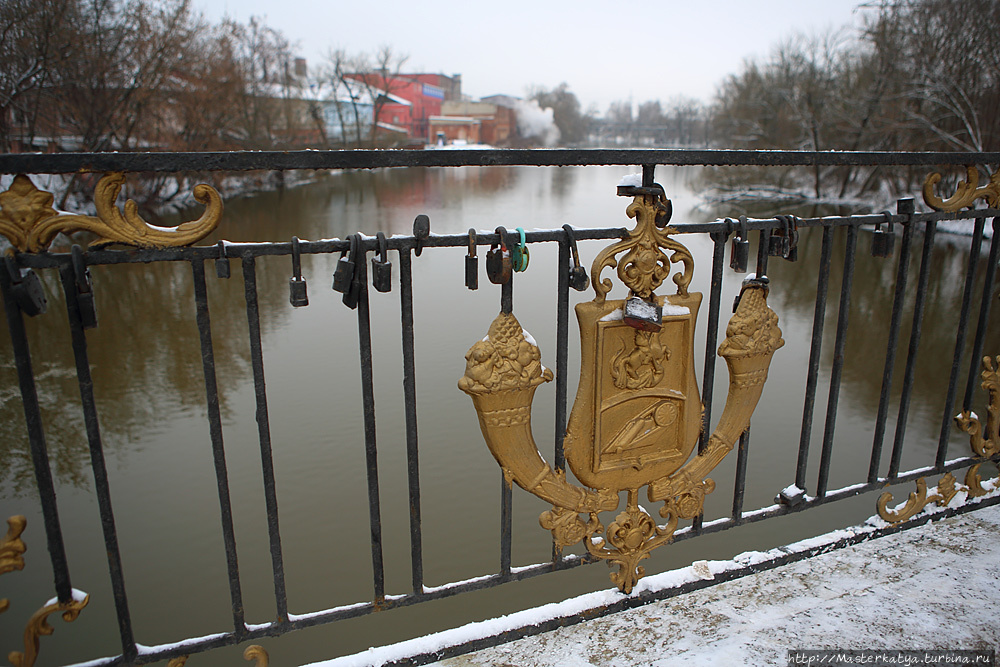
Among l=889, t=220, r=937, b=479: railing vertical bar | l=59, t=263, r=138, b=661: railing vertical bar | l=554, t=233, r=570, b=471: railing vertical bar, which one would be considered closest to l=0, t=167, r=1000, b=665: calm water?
l=889, t=220, r=937, b=479: railing vertical bar

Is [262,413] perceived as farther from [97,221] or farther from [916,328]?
[916,328]

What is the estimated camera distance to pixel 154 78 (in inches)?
666

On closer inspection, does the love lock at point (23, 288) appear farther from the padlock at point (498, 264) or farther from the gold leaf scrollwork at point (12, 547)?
the padlock at point (498, 264)

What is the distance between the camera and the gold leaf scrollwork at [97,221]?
107 cm

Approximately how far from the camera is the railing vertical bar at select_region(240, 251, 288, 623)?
1.26 m

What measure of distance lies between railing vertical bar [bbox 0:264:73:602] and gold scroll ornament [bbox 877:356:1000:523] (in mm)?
2134

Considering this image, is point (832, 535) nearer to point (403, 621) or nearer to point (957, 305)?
point (403, 621)

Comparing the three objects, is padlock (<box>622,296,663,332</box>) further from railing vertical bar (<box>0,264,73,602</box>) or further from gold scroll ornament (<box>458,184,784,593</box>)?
railing vertical bar (<box>0,264,73,602</box>)

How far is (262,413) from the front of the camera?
4.58 feet

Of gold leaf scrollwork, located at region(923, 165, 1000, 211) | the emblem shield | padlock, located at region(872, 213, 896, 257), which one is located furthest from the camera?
gold leaf scrollwork, located at region(923, 165, 1000, 211)

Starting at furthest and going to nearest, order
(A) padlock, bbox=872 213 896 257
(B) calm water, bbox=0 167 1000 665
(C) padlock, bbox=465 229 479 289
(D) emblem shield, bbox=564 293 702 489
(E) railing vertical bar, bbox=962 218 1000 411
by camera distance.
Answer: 1. (B) calm water, bbox=0 167 1000 665
2. (E) railing vertical bar, bbox=962 218 1000 411
3. (A) padlock, bbox=872 213 896 257
4. (D) emblem shield, bbox=564 293 702 489
5. (C) padlock, bbox=465 229 479 289

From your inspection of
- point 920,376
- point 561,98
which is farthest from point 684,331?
point 561,98

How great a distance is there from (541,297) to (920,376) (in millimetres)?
3805

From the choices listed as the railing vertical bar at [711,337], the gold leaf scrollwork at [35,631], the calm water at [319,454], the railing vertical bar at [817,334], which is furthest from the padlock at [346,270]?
the calm water at [319,454]
